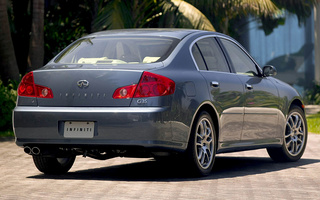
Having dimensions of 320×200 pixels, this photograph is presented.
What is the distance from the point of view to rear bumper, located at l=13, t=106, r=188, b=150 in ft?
25.0

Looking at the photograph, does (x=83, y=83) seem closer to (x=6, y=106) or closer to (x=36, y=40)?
(x=6, y=106)

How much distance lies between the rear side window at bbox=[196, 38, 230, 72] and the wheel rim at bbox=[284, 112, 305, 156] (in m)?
1.72

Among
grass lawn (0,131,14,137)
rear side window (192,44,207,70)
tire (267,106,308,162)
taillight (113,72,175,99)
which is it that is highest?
rear side window (192,44,207,70)

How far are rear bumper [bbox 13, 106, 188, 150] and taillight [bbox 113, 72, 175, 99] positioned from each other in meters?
0.14

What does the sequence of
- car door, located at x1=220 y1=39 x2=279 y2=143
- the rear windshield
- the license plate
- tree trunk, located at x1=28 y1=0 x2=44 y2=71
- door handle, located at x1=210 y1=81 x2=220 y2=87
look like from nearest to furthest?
the license plate → the rear windshield → door handle, located at x1=210 y1=81 x2=220 y2=87 → car door, located at x1=220 y1=39 x2=279 y2=143 → tree trunk, located at x1=28 y1=0 x2=44 y2=71

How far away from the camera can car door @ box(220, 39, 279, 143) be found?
932 centimetres

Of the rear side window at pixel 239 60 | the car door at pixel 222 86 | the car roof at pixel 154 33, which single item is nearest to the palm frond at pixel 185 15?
the rear side window at pixel 239 60

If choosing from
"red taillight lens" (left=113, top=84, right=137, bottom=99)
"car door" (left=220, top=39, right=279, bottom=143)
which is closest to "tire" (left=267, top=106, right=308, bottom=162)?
"car door" (left=220, top=39, right=279, bottom=143)

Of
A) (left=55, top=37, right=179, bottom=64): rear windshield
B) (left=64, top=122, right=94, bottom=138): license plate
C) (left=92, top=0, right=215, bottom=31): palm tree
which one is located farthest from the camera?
(left=92, top=0, right=215, bottom=31): palm tree

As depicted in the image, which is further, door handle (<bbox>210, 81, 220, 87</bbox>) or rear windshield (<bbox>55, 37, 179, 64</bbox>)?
door handle (<bbox>210, 81, 220, 87</bbox>)

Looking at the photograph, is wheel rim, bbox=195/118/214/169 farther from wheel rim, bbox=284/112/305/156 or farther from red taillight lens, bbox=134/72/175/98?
wheel rim, bbox=284/112/305/156

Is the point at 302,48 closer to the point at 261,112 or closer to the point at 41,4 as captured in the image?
the point at 41,4

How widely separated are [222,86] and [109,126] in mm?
1690

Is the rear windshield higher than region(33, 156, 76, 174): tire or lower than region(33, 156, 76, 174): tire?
higher
